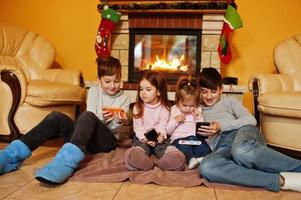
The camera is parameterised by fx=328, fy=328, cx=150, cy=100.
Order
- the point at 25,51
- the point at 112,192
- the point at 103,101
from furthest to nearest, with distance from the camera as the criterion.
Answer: the point at 25,51 < the point at 103,101 < the point at 112,192

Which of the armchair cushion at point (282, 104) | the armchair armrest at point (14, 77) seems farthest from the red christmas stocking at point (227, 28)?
the armchair armrest at point (14, 77)

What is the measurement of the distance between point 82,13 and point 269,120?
2066mm

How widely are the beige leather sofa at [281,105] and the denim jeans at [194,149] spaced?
1.52ft

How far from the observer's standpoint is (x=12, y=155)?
1.48 meters

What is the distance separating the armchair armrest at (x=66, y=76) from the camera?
2508 millimetres

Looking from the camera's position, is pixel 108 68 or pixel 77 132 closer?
pixel 77 132

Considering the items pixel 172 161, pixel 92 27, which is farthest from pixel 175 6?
pixel 172 161

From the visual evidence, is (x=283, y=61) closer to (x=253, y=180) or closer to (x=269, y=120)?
(x=269, y=120)

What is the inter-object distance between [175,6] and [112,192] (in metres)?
1.75

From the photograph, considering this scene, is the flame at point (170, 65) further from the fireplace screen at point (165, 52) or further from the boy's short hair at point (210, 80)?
the boy's short hair at point (210, 80)

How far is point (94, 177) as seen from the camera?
4.78 ft

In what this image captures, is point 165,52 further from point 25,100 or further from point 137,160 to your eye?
point 137,160

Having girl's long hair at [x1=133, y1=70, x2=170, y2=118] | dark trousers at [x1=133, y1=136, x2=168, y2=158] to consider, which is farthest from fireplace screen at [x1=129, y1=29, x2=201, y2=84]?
dark trousers at [x1=133, y1=136, x2=168, y2=158]

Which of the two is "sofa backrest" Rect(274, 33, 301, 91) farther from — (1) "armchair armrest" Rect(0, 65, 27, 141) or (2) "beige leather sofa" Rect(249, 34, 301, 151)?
(1) "armchair armrest" Rect(0, 65, 27, 141)
